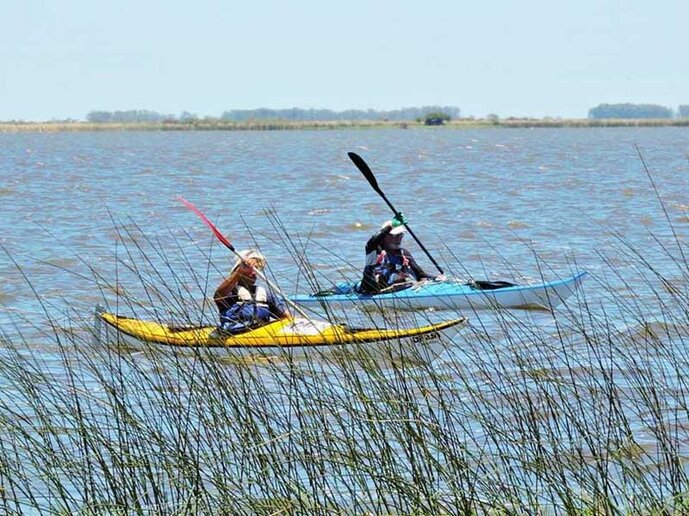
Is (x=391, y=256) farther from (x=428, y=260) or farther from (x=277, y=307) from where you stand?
(x=277, y=307)

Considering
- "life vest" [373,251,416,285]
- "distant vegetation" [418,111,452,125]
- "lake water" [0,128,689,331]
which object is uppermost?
"life vest" [373,251,416,285]

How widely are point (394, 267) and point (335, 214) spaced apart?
1277 centimetres

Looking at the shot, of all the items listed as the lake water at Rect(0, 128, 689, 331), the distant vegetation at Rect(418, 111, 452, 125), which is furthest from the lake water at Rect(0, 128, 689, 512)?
the distant vegetation at Rect(418, 111, 452, 125)

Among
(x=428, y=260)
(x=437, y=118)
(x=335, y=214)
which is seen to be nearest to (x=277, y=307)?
(x=428, y=260)

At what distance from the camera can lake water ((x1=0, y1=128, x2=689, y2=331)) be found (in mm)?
16203

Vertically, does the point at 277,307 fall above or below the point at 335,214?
above

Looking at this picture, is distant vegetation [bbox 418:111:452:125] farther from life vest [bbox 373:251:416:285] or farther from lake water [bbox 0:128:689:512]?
life vest [bbox 373:251:416:285]

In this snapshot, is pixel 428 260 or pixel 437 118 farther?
pixel 437 118

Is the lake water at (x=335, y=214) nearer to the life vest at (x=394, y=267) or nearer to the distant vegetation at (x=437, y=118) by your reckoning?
the life vest at (x=394, y=267)

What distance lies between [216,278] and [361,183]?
2176 centimetres

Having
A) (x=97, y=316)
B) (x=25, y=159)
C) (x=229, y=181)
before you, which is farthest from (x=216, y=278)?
(x=25, y=159)

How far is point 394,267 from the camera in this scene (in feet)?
44.2

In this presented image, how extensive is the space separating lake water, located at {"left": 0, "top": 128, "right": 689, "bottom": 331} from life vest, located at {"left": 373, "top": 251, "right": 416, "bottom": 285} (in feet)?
2.56

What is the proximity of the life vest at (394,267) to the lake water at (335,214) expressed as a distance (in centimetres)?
78
